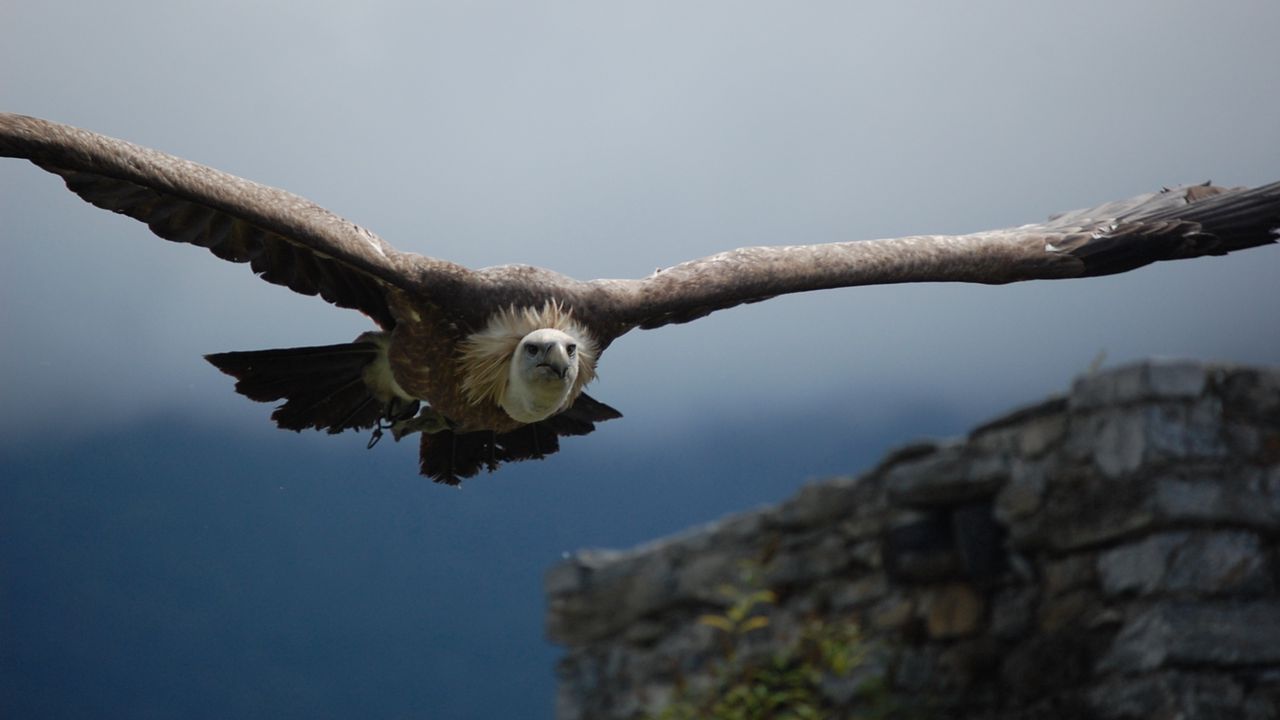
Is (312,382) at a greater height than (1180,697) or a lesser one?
greater

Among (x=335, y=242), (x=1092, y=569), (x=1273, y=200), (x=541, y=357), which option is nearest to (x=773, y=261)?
(x=541, y=357)

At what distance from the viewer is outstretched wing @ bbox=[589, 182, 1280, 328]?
5477 mm

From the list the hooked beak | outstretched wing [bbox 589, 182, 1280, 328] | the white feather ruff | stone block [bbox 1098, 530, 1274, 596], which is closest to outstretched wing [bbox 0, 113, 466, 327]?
the white feather ruff

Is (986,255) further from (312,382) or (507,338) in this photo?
(312,382)

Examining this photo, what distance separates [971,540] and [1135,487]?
0.95 metres

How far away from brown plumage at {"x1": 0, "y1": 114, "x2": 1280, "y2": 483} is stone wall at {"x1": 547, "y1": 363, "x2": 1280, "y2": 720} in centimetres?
122

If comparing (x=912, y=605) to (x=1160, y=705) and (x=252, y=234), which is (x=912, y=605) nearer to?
(x=1160, y=705)

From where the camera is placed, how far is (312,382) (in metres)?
5.89

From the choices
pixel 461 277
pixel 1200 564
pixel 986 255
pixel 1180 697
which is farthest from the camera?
pixel 1200 564

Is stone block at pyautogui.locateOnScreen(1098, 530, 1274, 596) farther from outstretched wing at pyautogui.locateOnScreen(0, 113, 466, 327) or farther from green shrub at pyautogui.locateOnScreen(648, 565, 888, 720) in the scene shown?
outstretched wing at pyautogui.locateOnScreen(0, 113, 466, 327)

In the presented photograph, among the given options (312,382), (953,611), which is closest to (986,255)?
(953,611)

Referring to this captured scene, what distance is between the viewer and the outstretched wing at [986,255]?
5.48 metres

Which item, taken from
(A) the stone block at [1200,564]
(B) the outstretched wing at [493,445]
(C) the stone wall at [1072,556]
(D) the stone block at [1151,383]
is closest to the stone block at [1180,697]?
(C) the stone wall at [1072,556]

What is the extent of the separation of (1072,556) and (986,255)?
200 cm
